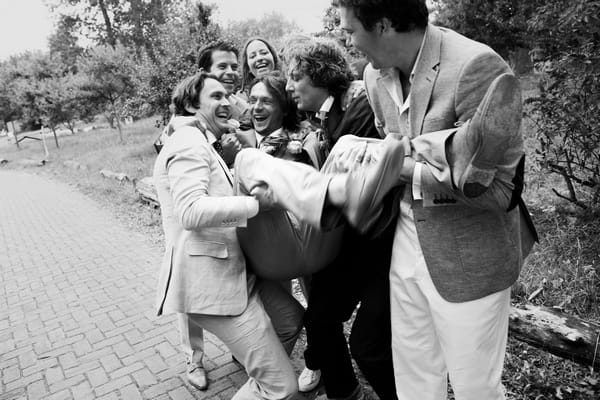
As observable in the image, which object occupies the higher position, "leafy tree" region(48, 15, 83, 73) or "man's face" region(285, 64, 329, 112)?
"leafy tree" region(48, 15, 83, 73)

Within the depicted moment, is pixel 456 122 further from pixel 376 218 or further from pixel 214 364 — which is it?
pixel 214 364

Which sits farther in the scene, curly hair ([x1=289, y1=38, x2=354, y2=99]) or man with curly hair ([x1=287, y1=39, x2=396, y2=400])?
curly hair ([x1=289, y1=38, x2=354, y2=99])

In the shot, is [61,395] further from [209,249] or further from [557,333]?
[557,333]

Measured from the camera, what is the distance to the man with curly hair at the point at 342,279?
2131 millimetres

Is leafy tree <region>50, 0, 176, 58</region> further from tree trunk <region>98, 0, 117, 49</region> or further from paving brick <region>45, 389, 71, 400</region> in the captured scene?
paving brick <region>45, 389, 71, 400</region>

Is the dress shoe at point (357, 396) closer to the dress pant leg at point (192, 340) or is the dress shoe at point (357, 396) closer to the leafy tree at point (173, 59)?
the dress pant leg at point (192, 340)

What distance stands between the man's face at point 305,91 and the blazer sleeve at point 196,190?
547mm

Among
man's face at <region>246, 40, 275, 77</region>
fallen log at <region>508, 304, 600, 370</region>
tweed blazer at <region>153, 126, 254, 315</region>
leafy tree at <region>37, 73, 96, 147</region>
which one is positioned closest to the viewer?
tweed blazer at <region>153, 126, 254, 315</region>

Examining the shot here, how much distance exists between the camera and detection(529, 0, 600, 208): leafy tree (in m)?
2.78

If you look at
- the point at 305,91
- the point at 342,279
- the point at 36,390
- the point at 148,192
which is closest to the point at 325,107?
the point at 305,91

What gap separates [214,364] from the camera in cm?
345

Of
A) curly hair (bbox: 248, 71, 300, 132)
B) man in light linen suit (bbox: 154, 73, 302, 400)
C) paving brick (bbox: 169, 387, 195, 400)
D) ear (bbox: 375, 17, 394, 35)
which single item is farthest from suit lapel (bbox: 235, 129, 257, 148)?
paving brick (bbox: 169, 387, 195, 400)

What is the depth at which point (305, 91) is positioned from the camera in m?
2.41

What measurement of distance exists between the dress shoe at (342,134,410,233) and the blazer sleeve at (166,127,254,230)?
0.55 metres
